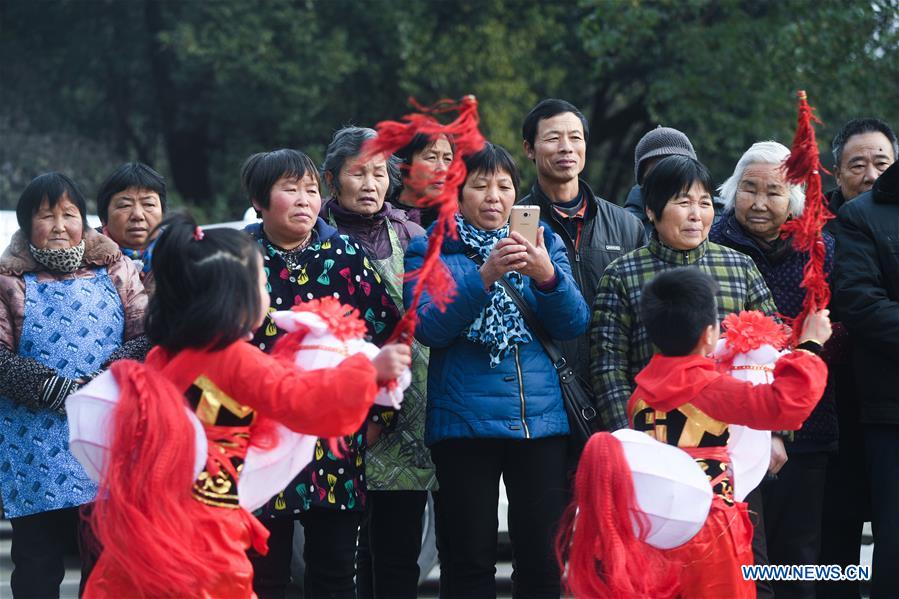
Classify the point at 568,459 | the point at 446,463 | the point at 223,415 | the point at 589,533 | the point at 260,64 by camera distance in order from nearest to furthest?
the point at 223,415 < the point at 589,533 < the point at 446,463 < the point at 568,459 < the point at 260,64

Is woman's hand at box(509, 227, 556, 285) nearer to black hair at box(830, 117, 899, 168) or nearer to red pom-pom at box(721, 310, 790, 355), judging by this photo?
red pom-pom at box(721, 310, 790, 355)

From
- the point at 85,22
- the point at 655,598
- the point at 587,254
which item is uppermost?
the point at 85,22

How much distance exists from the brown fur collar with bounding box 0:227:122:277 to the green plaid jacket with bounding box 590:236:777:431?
6.00 ft

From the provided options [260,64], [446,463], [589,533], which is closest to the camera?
[589,533]

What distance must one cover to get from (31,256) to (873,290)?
316cm

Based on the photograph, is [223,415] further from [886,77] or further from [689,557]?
[886,77]

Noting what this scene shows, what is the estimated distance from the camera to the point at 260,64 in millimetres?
13086

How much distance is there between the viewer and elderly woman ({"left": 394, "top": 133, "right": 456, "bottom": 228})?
4758 millimetres

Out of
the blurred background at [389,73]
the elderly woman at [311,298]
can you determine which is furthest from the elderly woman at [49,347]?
the blurred background at [389,73]

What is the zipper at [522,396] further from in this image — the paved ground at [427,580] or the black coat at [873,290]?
the paved ground at [427,580]

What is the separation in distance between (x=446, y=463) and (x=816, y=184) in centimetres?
156

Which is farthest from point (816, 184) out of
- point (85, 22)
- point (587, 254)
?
point (85, 22)

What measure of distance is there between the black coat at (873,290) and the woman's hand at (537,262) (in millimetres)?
1296
